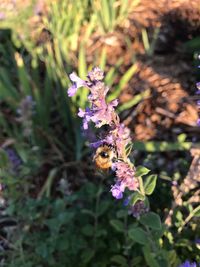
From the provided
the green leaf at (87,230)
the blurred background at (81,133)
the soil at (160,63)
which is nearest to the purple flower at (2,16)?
the blurred background at (81,133)

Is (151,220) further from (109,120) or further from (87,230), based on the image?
(87,230)

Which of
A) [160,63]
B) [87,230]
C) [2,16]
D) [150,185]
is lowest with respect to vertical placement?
[87,230]

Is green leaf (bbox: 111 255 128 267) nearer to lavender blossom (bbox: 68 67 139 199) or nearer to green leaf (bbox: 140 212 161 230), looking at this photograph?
green leaf (bbox: 140 212 161 230)

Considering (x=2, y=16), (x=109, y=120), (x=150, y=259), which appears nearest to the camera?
(x=109, y=120)

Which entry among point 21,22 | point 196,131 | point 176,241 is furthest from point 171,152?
point 21,22

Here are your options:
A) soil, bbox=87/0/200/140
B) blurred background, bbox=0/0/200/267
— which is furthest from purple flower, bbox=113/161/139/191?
soil, bbox=87/0/200/140

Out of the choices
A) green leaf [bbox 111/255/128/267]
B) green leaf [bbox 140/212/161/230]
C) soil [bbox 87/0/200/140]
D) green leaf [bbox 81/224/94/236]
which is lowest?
green leaf [bbox 111/255/128/267]

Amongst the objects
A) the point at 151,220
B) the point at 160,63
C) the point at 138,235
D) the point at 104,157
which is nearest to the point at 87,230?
the point at 138,235
